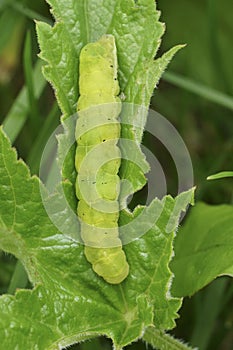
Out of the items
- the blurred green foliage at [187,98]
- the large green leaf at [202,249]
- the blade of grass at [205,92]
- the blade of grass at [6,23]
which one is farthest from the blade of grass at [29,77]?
the large green leaf at [202,249]

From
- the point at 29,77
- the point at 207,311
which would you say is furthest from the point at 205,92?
the point at 207,311

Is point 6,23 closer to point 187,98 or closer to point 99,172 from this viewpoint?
point 187,98

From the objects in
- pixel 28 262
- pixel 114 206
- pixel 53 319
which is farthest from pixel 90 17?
pixel 53 319

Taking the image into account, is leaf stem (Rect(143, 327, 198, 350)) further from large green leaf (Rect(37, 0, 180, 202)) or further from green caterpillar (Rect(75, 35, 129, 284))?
large green leaf (Rect(37, 0, 180, 202))

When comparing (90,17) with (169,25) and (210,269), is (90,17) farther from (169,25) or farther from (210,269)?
(169,25)

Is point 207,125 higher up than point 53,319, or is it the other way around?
point 53,319
